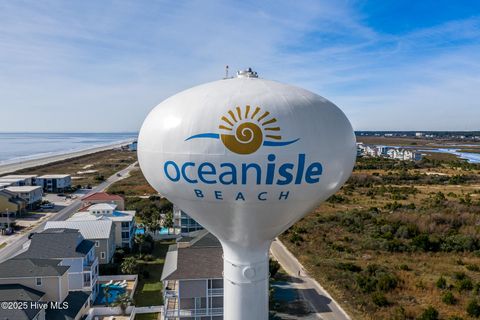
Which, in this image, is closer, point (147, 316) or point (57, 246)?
point (147, 316)

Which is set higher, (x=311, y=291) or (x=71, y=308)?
(x=71, y=308)

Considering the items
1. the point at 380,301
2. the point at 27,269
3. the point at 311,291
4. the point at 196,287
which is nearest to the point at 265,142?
the point at 196,287

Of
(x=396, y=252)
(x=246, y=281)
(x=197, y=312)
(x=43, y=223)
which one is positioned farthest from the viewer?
(x=43, y=223)

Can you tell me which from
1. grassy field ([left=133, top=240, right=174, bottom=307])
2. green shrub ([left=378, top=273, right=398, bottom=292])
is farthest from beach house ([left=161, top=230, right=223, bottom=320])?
green shrub ([left=378, top=273, right=398, bottom=292])

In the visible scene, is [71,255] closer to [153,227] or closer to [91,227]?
[91,227]

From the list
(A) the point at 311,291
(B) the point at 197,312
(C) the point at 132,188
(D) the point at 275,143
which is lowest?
(A) the point at 311,291

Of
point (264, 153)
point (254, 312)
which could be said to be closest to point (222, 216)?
point (264, 153)

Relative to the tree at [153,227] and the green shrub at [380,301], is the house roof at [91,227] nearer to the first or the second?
the tree at [153,227]
